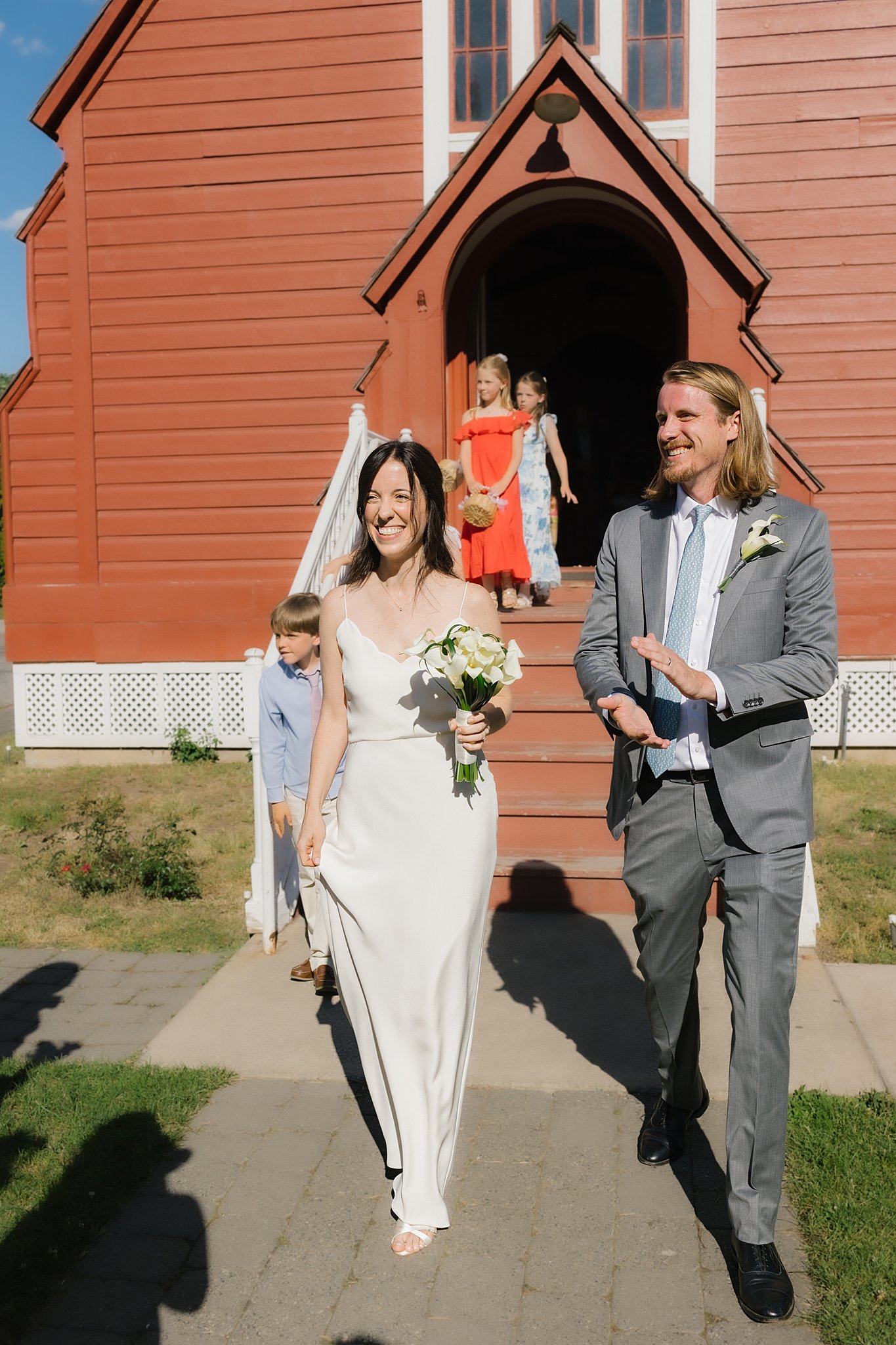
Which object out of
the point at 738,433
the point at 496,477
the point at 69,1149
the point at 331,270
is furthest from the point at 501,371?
the point at 69,1149

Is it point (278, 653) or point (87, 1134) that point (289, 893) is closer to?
point (278, 653)

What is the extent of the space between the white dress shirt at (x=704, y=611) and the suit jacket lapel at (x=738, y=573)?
23mm

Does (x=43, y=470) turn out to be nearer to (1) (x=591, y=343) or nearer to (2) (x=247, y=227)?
(2) (x=247, y=227)

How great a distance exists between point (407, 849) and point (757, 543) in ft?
4.21

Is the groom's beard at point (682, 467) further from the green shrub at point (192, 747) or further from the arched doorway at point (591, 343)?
the arched doorway at point (591, 343)

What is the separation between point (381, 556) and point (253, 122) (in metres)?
8.14

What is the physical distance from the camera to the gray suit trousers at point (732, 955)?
117 inches

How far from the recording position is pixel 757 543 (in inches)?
120

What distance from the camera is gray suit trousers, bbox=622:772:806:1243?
117 inches

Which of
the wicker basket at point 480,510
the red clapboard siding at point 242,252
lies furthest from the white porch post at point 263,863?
the red clapboard siding at point 242,252

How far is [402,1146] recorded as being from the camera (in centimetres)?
326

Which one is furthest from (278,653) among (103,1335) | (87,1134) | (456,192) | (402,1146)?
(456,192)

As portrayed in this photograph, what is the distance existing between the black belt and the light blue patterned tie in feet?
0.13

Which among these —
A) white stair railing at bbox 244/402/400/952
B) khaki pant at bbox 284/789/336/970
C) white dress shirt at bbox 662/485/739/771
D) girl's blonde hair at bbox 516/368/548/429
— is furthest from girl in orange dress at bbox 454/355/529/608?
white dress shirt at bbox 662/485/739/771
